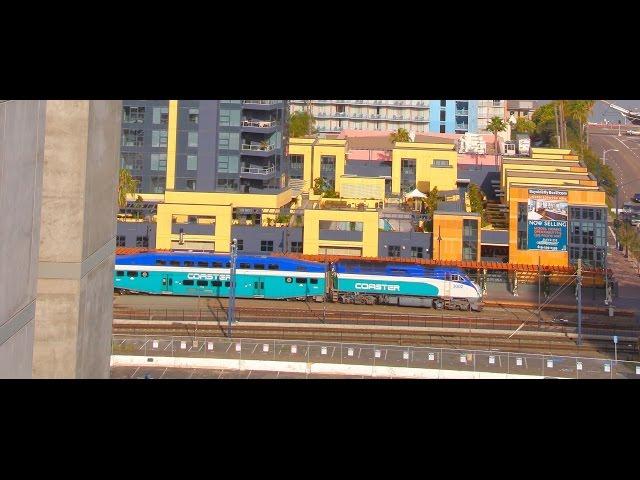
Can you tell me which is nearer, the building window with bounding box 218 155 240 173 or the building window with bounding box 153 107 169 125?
the building window with bounding box 153 107 169 125

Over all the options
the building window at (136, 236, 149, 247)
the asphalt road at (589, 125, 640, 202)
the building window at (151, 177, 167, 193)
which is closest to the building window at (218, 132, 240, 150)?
the building window at (151, 177, 167, 193)

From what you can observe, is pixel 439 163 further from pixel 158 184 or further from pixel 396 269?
pixel 396 269

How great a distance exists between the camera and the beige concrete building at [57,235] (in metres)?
3.81

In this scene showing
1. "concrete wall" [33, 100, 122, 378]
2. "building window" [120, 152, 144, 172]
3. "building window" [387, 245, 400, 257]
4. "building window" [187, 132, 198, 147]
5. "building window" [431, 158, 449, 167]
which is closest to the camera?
"concrete wall" [33, 100, 122, 378]

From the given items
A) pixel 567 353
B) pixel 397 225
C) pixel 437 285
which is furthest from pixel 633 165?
pixel 567 353

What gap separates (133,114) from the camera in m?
26.0

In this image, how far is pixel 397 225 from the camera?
2580 centimetres

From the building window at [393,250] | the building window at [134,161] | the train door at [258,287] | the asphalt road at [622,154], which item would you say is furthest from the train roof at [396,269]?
the asphalt road at [622,154]

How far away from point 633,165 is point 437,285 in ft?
81.4

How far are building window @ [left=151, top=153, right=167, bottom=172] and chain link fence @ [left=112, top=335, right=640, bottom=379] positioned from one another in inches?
440

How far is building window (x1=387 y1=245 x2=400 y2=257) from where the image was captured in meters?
24.3

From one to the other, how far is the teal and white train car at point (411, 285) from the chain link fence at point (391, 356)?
6515 mm

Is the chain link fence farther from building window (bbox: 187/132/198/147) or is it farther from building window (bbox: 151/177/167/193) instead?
building window (bbox: 151/177/167/193)
